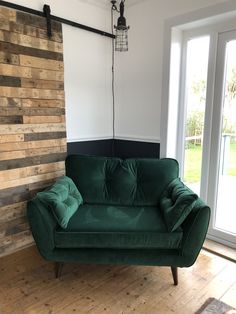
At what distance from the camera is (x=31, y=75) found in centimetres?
233

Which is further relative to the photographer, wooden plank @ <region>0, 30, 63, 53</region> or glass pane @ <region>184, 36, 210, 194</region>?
glass pane @ <region>184, 36, 210, 194</region>

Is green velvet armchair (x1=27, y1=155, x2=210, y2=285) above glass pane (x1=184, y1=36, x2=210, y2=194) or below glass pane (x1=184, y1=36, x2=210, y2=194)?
below

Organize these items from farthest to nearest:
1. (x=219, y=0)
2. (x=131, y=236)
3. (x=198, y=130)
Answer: (x=198, y=130) → (x=219, y=0) → (x=131, y=236)

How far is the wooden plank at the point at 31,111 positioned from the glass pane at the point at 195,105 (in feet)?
4.38

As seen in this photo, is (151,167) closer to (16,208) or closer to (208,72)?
(208,72)

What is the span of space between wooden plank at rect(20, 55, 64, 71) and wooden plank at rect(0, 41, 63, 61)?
0.03m

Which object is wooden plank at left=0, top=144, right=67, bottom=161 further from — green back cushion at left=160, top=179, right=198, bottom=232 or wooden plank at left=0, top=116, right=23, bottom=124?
green back cushion at left=160, top=179, right=198, bottom=232

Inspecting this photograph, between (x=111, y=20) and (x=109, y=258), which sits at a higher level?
(x=111, y=20)

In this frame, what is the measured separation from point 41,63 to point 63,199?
4.23 ft

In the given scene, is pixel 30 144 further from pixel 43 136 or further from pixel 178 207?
pixel 178 207

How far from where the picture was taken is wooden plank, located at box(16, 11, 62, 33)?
220 centimetres

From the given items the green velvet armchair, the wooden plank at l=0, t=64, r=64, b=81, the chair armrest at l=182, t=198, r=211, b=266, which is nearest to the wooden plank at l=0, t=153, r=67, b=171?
the green velvet armchair

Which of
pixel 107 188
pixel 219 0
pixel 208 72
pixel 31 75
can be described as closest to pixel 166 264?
pixel 107 188

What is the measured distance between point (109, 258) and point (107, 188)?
2.32 feet
